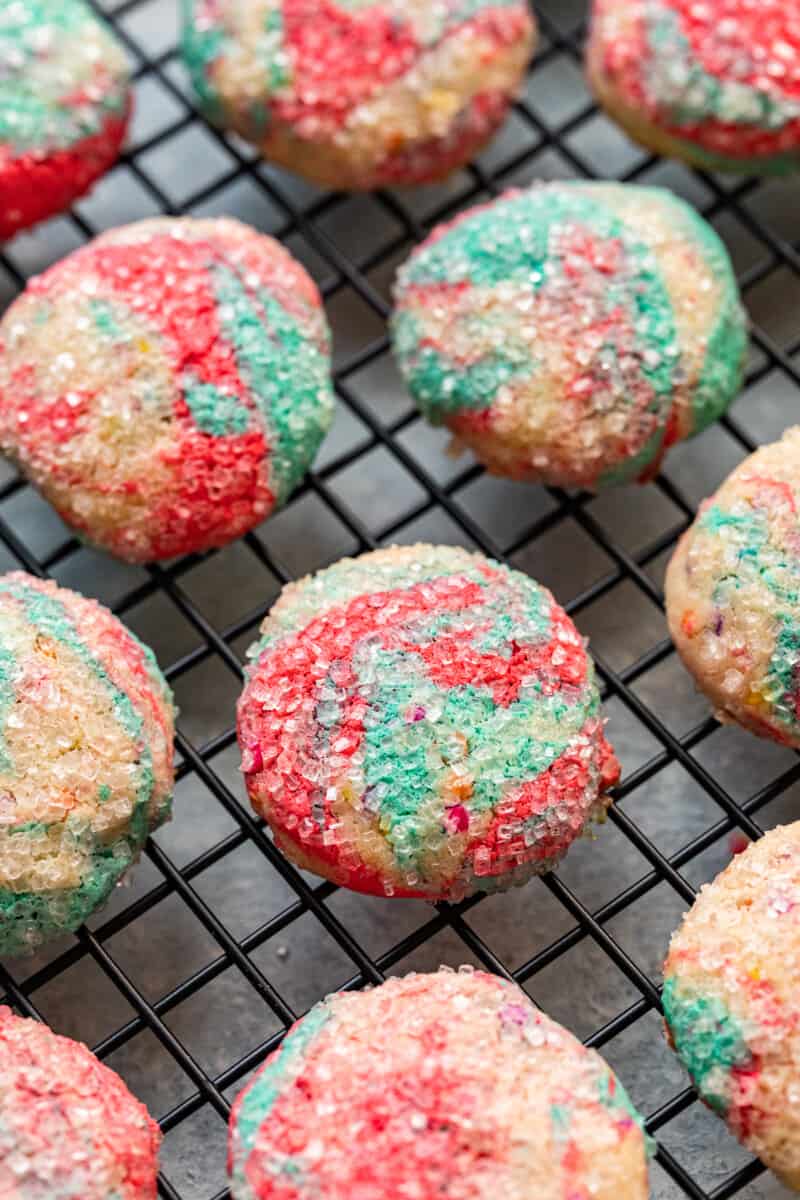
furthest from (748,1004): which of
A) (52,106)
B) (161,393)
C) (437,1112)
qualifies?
(52,106)

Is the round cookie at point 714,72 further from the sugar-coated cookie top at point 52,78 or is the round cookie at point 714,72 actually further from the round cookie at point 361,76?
the sugar-coated cookie top at point 52,78

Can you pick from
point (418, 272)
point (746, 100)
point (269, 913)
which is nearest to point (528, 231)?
point (418, 272)

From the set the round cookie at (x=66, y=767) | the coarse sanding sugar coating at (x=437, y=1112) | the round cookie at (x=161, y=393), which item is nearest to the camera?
the coarse sanding sugar coating at (x=437, y=1112)

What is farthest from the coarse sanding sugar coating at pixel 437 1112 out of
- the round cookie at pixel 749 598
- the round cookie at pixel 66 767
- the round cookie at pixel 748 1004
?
the round cookie at pixel 749 598

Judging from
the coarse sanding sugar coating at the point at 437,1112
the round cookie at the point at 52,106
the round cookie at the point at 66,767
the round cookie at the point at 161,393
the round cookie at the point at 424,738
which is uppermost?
the round cookie at the point at 52,106

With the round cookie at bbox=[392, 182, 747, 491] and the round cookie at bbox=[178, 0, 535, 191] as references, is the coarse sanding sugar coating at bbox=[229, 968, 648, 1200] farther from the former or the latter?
the round cookie at bbox=[178, 0, 535, 191]

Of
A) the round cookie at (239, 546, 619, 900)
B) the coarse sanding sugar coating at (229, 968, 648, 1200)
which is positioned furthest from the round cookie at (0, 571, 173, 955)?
the coarse sanding sugar coating at (229, 968, 648, 1200)
